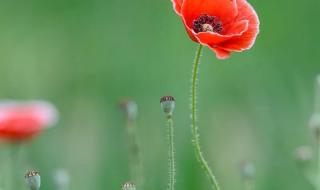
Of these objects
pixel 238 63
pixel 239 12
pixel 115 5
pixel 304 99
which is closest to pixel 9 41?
pixel 115 5

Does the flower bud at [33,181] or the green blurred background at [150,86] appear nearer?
the flower bud at [33,181]

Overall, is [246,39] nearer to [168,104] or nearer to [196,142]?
[168,104]

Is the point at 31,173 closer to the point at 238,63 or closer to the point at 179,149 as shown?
the point at 179,149

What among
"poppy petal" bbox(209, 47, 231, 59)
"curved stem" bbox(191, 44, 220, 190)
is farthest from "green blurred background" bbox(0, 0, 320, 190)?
"curved stem" bbox(191, 44, 220, 190)

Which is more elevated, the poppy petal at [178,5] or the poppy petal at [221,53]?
the poppy petal at [178,5]

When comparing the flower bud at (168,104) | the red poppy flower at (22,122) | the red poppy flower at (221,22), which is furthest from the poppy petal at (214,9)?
the red poppy flower at (22,122)

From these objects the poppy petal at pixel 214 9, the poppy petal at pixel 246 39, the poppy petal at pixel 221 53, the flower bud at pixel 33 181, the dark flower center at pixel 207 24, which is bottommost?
the flower bud at pixel 33 181

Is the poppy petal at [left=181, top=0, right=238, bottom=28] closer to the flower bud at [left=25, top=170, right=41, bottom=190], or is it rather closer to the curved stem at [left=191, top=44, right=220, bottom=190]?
the curved stem at [left=191, top=44, right=220, bottom=190]

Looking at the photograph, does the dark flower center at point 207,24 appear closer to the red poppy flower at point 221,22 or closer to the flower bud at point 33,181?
the red poppy flower at point 221,22
